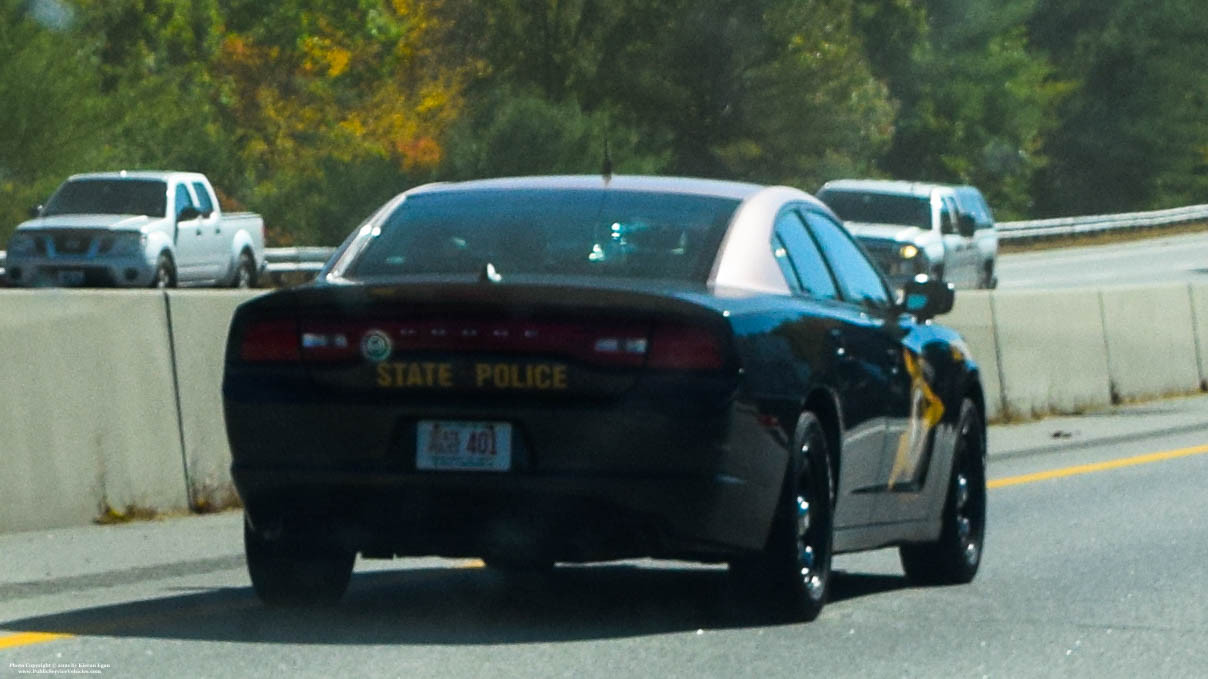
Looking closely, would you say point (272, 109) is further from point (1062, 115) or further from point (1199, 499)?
point (1199, 499)

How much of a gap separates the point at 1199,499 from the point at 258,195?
42.4 meters

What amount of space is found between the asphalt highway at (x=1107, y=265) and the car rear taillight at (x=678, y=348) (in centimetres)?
3484

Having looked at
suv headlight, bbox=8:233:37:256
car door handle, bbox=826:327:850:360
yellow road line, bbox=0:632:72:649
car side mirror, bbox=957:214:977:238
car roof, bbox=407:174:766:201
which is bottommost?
yellow road line, bbox=0:632:72:649

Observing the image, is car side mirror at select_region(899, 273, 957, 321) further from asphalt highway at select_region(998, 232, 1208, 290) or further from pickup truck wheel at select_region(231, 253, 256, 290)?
asphalt highway at select_region(998, 232, 1208, 290)

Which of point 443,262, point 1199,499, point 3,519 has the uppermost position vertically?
point 443,262

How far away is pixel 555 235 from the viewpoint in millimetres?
8469

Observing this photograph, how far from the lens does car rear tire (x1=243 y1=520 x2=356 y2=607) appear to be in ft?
27.6

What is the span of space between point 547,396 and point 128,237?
2500 centimetres

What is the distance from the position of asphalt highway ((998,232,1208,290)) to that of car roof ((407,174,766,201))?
3370 centimetres

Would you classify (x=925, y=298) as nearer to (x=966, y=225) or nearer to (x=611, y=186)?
(x=611, y=186)

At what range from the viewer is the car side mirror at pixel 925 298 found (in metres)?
9.78

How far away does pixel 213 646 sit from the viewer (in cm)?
771

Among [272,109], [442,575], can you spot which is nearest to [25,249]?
[442,575]

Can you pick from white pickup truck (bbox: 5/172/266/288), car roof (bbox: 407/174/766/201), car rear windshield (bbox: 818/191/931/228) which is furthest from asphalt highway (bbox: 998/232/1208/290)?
car roof (bbox: 407/174/766/201)
